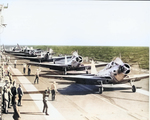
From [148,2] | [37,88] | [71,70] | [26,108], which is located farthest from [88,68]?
[148,2]

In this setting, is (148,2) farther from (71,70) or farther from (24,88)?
(24,88)

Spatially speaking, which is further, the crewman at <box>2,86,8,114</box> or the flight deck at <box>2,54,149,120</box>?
the flight deck at <box>2,54,149,120</box>

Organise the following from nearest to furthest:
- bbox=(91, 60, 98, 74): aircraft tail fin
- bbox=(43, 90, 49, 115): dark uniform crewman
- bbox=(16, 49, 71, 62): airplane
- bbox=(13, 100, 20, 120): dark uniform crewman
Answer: bbox=(13, 100, 20, 120): dark uniform crewman, bbox=(43, 90, 49, 115): dark uniform crewman, bbox=(16, 49, 71, 62): airplane, bbox=(91, 60, 98, 74): aircraft tail fin

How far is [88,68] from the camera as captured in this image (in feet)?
14.5

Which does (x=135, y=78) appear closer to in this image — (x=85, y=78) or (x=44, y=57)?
(x=85, y=78)

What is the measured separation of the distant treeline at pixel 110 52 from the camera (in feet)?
14.2

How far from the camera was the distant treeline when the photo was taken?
171 inches

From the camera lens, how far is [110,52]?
4449 millimetres

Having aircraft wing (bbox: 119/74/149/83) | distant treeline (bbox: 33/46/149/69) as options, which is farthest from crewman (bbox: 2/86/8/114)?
aircraft wing (bbox: 119/74/149/83)

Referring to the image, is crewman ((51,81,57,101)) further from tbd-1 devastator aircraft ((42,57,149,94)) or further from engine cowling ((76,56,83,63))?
engine cowling ((76,56,83,63))

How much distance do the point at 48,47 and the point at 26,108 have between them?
115 cm

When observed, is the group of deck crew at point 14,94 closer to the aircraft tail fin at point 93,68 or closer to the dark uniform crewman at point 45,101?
the dark uniform crewman at point 45,101

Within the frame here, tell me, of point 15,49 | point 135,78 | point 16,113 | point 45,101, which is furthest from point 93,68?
point 16,113

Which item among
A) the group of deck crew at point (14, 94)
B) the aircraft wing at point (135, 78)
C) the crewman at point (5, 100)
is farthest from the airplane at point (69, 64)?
the crewman at point (5, 100)
